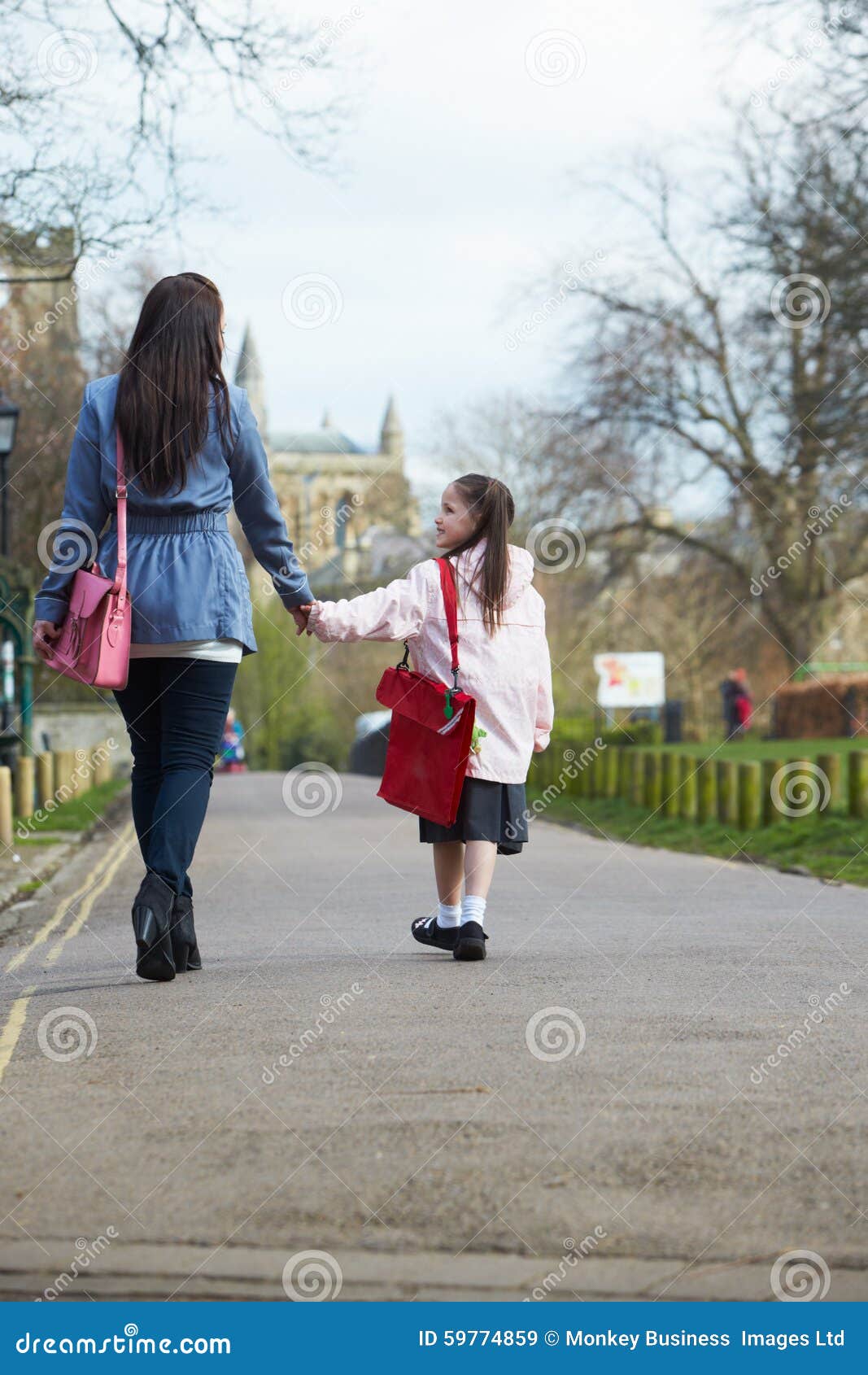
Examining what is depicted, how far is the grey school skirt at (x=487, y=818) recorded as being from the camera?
5.72 metres

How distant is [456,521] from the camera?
5.84 m

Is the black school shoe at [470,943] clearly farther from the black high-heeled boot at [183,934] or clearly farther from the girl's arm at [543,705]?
the black high-heeled boot at [183,934]

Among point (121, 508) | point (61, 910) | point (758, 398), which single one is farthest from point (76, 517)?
point (758, 398)

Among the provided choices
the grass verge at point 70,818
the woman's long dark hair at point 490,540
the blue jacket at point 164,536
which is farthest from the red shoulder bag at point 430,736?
the grass verge at point 70,818

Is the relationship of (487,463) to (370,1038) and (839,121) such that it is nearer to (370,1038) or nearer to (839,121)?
(839,121)

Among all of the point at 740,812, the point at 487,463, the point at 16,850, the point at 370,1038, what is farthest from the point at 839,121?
the point at 487,463

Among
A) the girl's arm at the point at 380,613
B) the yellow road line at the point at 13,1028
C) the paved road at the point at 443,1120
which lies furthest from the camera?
the girl's arm at the point at 380,613

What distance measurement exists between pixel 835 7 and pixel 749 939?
10.3 m

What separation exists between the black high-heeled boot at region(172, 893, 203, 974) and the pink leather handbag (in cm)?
71

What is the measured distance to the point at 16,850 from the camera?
1270cm

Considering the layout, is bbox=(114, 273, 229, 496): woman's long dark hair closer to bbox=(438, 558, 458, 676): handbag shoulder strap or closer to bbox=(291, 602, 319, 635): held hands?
bbox=(291, 602, 319, 635): held hands

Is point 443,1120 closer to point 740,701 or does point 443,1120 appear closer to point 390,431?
point 740,701

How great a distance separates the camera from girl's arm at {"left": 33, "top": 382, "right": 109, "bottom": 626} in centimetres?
520

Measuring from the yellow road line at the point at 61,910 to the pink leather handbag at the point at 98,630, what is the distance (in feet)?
4.90
